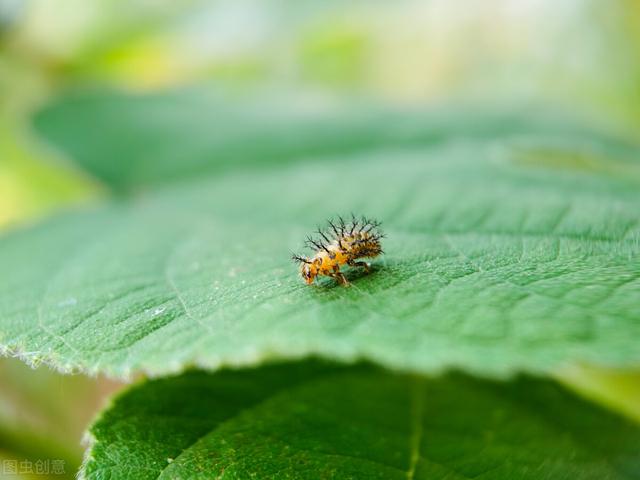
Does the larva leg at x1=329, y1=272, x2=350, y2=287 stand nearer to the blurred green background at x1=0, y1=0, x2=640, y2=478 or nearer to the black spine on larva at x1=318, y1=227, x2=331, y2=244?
the black spine on larva at x1=318, y1=227, x2=331, y2=244

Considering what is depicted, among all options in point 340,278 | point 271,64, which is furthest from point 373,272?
point 271,64

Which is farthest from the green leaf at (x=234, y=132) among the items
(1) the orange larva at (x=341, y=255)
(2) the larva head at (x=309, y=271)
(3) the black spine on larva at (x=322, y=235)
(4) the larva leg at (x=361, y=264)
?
(2) the larva head at (x=309, y=271)

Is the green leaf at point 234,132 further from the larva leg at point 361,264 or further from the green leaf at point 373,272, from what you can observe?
the larva leg at point 361,264

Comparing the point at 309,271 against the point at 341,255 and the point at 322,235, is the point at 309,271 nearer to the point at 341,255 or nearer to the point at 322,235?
the point at 341,255

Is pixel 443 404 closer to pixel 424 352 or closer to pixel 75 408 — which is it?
pixel 424 352

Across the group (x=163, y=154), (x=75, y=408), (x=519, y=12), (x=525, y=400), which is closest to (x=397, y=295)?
(x=525, y=400)

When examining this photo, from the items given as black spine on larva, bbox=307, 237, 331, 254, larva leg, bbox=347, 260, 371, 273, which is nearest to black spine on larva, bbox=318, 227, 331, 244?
black spine on larva, bbox=307, 237, 331, 254
